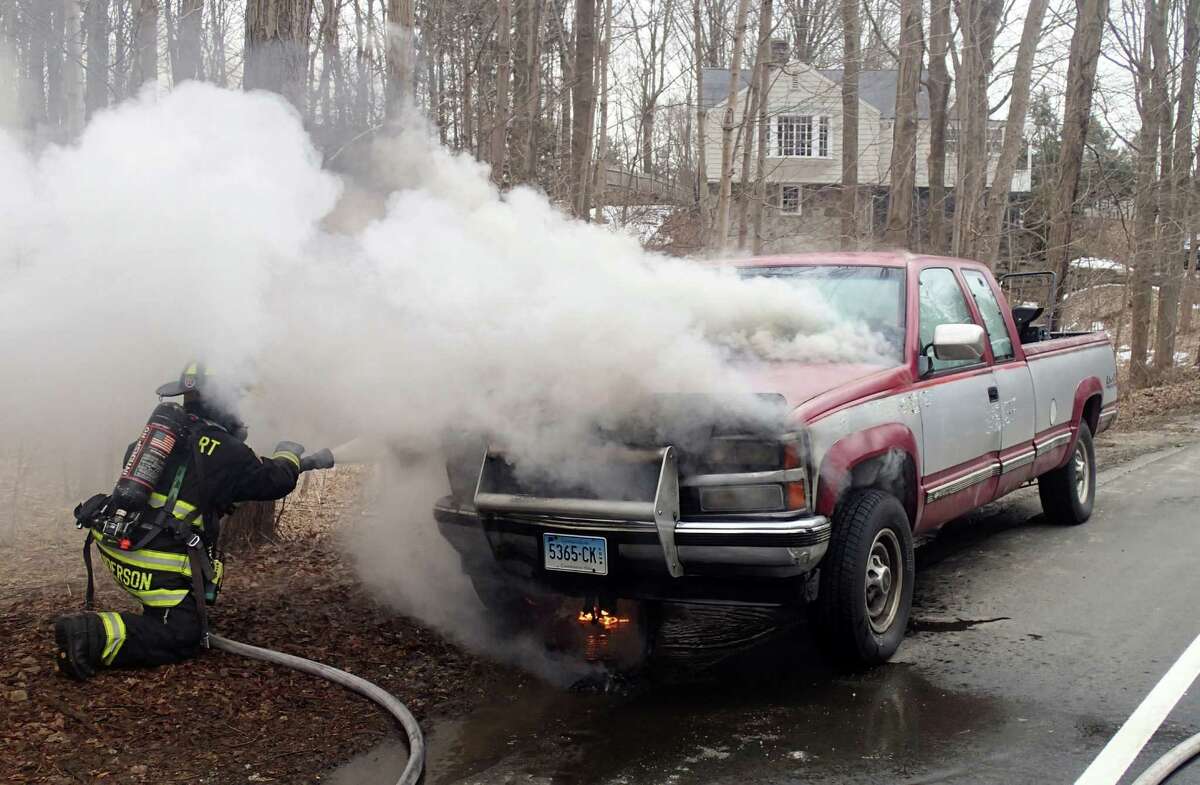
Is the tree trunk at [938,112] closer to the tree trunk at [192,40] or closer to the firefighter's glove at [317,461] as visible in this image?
the tree trunk at [192,40]

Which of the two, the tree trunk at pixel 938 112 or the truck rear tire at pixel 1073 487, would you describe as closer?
the truck rear tire at pixel 1073 487

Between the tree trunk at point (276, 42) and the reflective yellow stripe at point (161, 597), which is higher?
the tree trunk at point (276, 42)

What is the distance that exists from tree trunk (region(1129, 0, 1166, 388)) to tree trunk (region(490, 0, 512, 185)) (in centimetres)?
1136

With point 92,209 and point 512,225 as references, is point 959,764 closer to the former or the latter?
point 512,225

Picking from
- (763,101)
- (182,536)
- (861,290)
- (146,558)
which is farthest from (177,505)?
(763,101)

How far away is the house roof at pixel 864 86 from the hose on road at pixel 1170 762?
53.8ft

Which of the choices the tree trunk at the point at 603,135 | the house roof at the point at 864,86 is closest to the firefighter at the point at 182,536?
the tree trunk at the point at 603,135

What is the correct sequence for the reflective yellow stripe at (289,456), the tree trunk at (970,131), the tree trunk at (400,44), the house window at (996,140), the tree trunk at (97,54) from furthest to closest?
the house window at (996,140), the tree trunk at (970,131), the tree trunk at (97,54), the tree trunk at (400,44), the reflective yellow stripe at (289,456)

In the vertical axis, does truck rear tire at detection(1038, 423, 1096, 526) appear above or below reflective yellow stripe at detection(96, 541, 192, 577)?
below

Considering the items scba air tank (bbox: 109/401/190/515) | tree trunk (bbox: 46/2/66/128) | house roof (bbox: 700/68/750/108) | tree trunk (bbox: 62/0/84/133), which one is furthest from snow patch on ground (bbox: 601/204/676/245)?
scba air tank (bbox: 109/401/190/515)

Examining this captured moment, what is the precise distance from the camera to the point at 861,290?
5.85 meters

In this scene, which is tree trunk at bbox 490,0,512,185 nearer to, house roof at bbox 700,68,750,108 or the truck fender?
the truck fender

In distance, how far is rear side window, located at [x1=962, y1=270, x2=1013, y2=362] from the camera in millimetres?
6493

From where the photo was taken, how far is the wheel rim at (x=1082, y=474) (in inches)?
310
